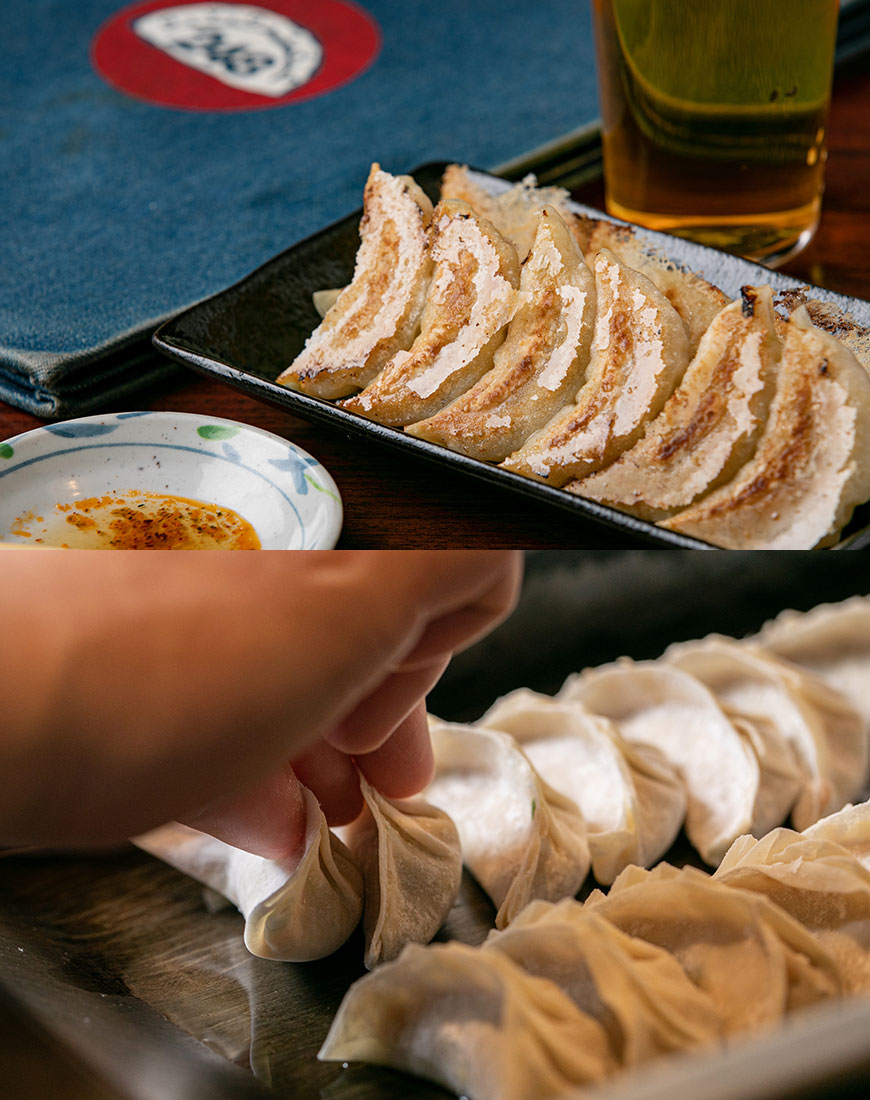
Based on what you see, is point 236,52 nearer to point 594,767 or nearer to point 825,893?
point 594,767

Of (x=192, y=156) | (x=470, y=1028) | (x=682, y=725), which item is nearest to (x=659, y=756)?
(x=682, y=725)

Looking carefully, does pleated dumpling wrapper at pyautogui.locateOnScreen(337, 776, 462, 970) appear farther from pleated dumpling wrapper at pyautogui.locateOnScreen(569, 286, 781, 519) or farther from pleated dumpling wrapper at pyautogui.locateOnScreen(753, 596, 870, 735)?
pleated dumpling wrapper at pyautogui.locateOnScreen(753, 596, 870, 735)

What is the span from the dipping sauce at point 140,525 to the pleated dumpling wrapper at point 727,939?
0.22m

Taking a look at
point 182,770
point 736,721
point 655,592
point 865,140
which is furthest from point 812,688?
point 865,140

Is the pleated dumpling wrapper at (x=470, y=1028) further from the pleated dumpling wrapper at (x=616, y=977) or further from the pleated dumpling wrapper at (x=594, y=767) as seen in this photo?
the pleated dumpling wrapper at (x=594, y=767)

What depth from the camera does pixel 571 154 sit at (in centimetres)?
88

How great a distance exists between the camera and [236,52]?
39.3 inches

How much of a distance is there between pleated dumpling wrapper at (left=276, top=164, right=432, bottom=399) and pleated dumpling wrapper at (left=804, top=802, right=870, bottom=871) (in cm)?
32

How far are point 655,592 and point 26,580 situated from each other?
0.33 metres

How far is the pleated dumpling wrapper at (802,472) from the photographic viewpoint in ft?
1.52

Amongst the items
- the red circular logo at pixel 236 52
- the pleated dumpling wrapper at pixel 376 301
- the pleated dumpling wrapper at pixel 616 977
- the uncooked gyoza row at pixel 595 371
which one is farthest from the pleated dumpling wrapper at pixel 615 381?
the red circular logo at pixel 236 52

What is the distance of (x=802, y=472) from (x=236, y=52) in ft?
2.47

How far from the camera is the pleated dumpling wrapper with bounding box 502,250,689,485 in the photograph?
52 centimetres

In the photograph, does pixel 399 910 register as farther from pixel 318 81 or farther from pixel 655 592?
pixel 318 81
